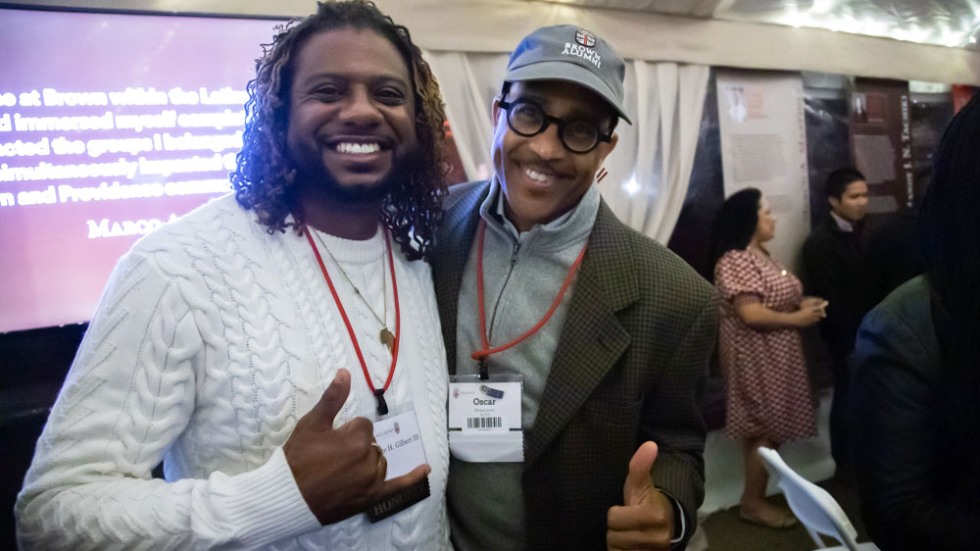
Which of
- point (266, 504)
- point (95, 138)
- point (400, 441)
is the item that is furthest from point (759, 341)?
point (95, 138)

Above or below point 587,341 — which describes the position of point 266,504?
below

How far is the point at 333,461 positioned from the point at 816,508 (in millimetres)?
1482

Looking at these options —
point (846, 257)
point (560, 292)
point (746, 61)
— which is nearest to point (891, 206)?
point (846, 257)

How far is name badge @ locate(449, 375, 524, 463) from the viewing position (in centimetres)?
123

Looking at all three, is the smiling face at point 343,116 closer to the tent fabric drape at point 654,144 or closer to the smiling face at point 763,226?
the tent fabric drape at point 654,144

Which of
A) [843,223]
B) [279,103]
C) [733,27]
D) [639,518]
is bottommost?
[639,518]

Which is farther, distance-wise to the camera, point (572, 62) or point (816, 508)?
point (816, 508)

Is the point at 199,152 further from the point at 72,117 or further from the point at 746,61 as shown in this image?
the point at 746,61

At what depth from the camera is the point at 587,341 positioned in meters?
1.28

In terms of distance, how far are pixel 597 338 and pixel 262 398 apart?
0.69 m

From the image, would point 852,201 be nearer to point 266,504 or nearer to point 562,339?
point 562,339

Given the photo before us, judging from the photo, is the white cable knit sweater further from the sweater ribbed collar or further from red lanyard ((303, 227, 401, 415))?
the sweater ribbed collar

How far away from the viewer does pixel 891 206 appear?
4.48 metres

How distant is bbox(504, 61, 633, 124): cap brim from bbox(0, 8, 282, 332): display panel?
5.15 feet
